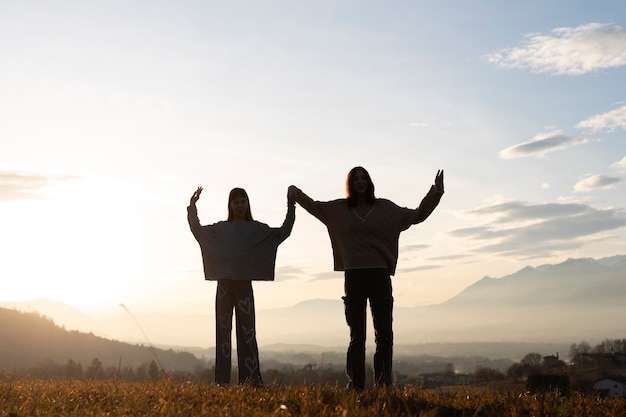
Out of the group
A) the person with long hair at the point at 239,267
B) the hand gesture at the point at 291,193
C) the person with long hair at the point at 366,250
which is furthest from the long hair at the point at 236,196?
the person with long hair at the point at 366,250

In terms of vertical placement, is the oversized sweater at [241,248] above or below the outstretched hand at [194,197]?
below

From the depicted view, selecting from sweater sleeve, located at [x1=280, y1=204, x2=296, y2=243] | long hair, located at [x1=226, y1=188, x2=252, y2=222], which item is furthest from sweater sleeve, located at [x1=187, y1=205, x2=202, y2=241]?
sweater sleeve, located at [x1=280, y1=204, x2=296, y2=243]

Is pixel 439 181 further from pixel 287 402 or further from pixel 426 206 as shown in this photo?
pixel 287 402

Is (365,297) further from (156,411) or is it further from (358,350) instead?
(156,411)

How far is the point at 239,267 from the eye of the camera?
1072 cm

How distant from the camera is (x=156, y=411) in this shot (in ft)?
20.3

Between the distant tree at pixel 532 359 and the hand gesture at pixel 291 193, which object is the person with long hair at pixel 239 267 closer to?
→ the hand gesture at pixel 291 193

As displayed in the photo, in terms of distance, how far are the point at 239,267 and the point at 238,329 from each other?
3.00ft

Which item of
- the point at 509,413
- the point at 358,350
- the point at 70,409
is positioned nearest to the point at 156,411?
the point at 70,409

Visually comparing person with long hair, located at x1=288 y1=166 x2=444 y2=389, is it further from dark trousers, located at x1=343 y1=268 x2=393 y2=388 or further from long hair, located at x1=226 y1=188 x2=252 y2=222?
long hair, located at x1=226 y1=188 x2=252 y2=222

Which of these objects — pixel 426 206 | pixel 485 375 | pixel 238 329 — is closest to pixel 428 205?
pixel 426 206

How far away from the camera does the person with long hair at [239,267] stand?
10703mm

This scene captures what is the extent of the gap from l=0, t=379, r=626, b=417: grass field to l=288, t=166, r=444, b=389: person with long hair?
1444mm

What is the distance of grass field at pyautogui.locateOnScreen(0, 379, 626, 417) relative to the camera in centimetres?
609
